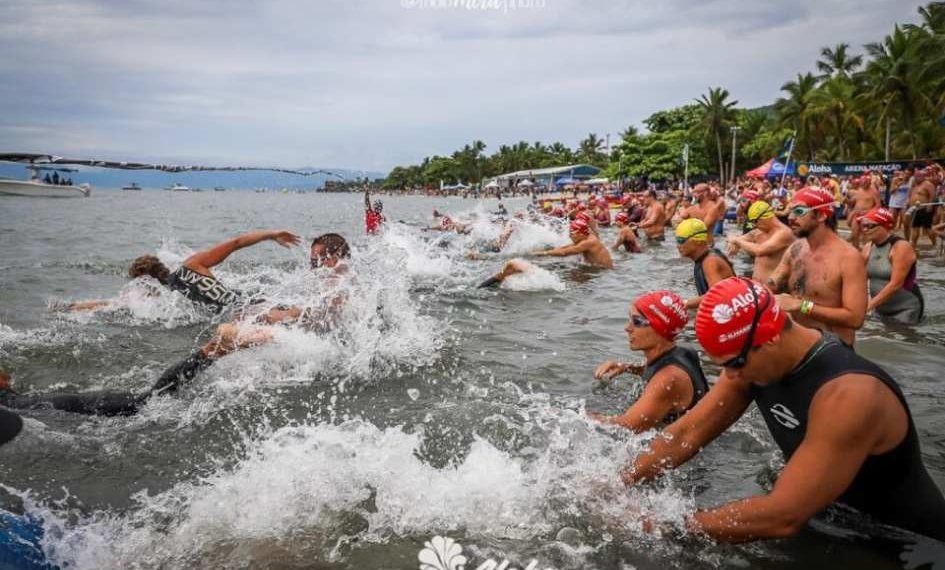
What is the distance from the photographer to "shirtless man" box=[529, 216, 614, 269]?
11.8 m

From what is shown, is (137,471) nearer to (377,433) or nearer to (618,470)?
(377,433)

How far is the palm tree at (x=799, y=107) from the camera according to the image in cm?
5200

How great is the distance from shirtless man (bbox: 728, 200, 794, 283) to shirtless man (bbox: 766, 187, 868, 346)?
171 centimetres

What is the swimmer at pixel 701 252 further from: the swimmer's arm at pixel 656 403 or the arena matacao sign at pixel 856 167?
the arena matacao sign at pixel 856 167

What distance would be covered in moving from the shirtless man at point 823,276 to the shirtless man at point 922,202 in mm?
12797

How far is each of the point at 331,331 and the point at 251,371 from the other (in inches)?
37.2

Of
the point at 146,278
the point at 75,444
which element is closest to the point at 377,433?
the point at 75,444

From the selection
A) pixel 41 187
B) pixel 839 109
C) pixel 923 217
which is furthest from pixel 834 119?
pixel 41 187

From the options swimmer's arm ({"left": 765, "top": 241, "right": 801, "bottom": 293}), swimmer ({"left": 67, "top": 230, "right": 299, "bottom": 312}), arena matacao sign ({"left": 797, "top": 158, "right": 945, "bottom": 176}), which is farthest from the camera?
arena matacao sign ({"left": 797, "top": 158, "right": 945, "bottom": 176})

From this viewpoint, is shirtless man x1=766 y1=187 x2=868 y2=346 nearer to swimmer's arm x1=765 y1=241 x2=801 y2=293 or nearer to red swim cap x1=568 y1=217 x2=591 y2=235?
swimmer's arm x1=765 y1=241 x2=801 y2=293

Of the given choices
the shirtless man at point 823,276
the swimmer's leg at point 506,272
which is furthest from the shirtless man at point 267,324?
the swimmer's leg at point 506,272

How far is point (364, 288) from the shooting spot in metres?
6.92

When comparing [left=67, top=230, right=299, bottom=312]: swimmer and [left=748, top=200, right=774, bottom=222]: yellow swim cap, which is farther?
[left=748, top=200, right=774, bottom=222]: yellow swim cap

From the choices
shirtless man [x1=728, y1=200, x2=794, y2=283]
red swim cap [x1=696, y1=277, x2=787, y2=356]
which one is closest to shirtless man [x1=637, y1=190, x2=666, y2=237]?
shirtless man [x1=728, y1=200, x2=794, y2=283]
